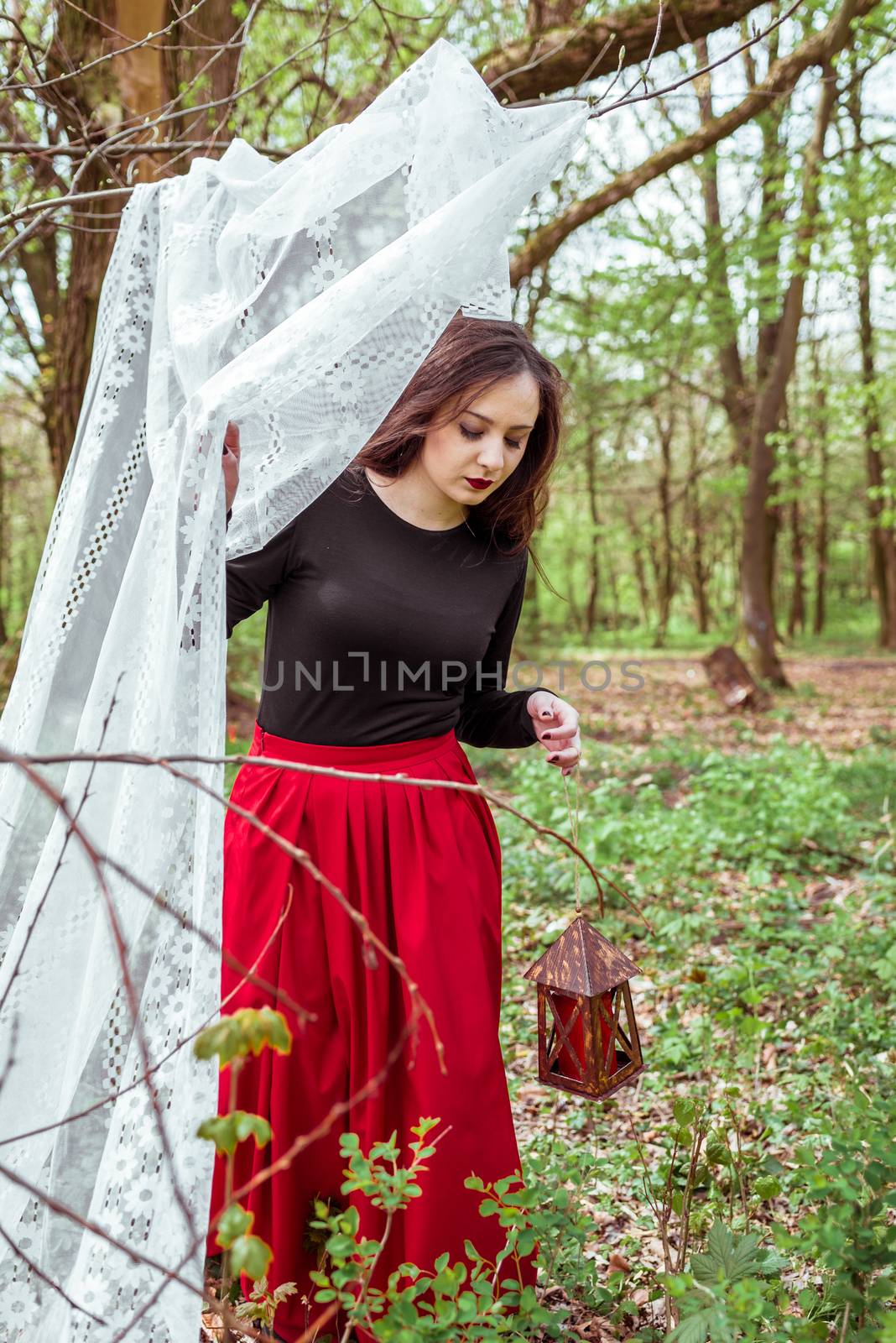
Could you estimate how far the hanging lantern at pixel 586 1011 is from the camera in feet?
5.57

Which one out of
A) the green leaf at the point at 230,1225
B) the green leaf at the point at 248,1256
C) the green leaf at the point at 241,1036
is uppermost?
the green leaf at the point at 241,1036

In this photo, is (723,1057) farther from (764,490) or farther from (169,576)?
(764,490)

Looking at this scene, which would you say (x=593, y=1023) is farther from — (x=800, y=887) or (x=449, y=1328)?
(x=800, y=887)

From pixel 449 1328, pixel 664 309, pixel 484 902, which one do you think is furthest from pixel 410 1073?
pixel 664 309

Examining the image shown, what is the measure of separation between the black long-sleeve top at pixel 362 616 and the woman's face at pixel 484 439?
16cm

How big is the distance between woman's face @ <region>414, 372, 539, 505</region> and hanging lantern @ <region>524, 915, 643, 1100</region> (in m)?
0.89

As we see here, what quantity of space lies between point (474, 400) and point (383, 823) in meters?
0.89

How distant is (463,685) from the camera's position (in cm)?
219

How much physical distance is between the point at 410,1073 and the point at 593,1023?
435 millimetres

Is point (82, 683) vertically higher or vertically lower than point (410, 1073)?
higher

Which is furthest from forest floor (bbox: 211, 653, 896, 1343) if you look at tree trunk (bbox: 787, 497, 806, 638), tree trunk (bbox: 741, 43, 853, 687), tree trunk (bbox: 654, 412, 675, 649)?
tree trunk (bbox: 787, 497, 806, 638)

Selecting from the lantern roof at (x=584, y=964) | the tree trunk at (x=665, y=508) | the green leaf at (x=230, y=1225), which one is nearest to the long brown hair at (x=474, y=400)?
the lantern roof at (x=584, y=964)

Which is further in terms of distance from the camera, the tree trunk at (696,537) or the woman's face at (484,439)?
the tree trunk at (696,537)

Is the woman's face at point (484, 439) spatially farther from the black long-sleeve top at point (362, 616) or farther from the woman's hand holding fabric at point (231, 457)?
the woman's hand holding fabric at point (231, 457)
